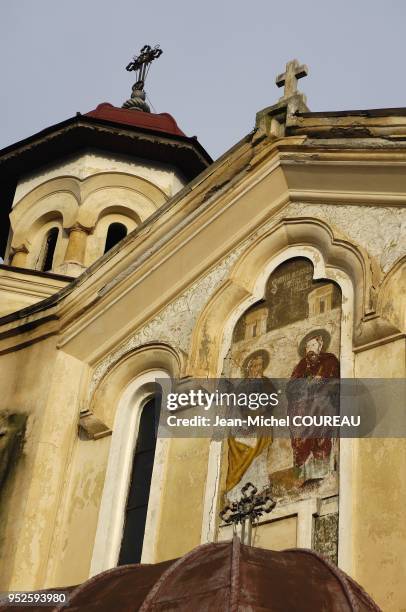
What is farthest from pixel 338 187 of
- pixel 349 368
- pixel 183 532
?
pixel 183 532

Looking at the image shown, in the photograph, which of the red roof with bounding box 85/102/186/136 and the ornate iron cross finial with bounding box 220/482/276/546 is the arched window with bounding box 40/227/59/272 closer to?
the red roof with bounding box 85/102/186/136

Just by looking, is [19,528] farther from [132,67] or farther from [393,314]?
[132,67]

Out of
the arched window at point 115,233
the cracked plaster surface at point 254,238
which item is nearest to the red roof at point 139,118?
the arched window at point 115,233

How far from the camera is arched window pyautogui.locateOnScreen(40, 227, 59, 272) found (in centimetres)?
1761

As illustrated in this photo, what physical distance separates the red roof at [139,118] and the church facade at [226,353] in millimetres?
6067

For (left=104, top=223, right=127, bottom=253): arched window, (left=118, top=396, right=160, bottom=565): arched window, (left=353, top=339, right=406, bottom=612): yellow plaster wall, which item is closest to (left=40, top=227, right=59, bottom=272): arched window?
(left=104, top=223, right=127, bottom=253): arched window

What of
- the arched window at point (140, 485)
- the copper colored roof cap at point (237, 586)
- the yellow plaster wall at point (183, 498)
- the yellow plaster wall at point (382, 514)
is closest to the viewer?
the copper colored roof cap at point (237, 586)

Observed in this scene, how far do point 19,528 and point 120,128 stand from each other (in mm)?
8150

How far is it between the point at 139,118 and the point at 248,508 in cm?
1009

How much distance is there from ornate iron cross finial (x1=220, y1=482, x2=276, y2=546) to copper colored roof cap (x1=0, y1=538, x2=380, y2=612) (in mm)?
1302

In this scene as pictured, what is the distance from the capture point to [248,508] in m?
9.29

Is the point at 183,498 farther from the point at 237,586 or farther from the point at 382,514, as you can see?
the point at 237,586

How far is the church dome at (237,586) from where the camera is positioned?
7062 mm

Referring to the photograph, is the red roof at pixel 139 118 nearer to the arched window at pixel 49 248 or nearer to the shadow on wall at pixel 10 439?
the arched window at pixel 49 248
